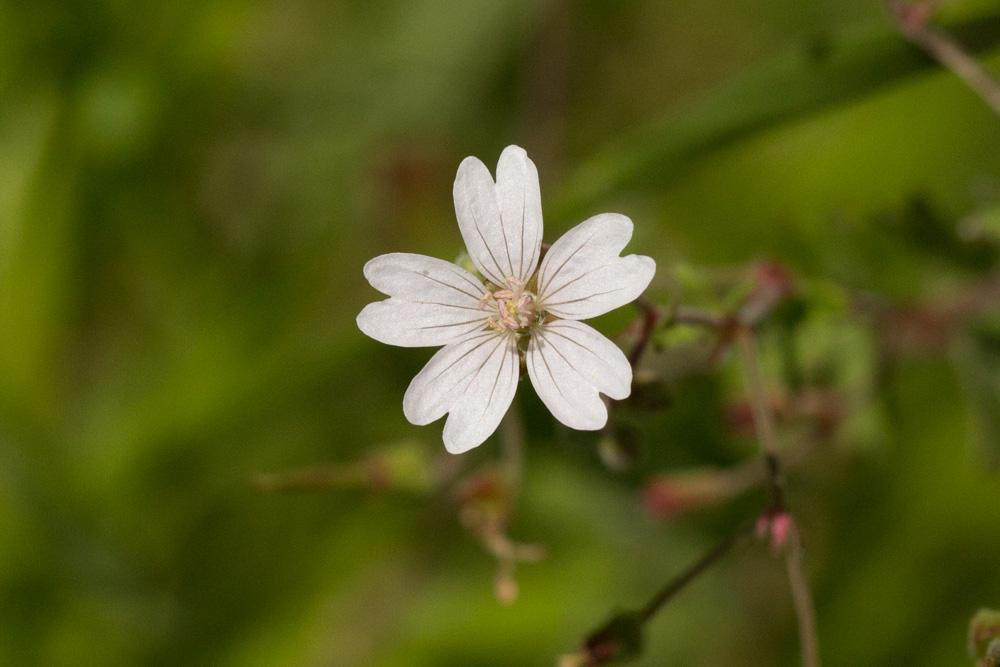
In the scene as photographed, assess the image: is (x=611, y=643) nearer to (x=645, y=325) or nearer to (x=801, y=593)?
(x=801, y=593)

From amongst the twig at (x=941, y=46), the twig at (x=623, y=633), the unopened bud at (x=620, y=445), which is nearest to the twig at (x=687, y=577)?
the twig at (x=623, y=633)

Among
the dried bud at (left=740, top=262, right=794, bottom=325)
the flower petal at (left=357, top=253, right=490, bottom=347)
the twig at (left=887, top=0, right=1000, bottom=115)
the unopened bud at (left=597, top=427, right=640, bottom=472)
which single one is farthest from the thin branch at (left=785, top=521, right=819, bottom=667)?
the twig at (left=887, top=0, right=1000, bottom=115)

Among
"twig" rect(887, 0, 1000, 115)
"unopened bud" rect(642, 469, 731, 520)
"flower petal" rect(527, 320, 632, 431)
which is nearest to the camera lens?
"flower petal" rect(527, 320, 632, 431)

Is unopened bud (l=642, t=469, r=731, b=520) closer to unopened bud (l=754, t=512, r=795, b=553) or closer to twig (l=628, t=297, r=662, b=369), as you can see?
unopened bud (l=754, t=512, r=795, b=553)

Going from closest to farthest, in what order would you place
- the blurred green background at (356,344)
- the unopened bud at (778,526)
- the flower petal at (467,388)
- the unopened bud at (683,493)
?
the flower petal at (467,388)
the unopened bud at (778,526)
the unopened bud at (683,493)
the blurred green background at (356,344)

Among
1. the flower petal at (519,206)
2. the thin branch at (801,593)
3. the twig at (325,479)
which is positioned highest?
the flower petal at (519,206)

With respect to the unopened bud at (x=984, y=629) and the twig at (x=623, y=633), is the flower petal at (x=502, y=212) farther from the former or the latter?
the unopened bud at (x=984, y=629)

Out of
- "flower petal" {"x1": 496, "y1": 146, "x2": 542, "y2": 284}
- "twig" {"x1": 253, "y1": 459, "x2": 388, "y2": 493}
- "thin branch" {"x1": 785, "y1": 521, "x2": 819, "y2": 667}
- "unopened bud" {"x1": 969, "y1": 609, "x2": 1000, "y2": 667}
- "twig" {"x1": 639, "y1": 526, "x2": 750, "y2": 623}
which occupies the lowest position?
"unopened bud" {"x1": 969, "y1": 609, "x2": 1000, "y2": 667}

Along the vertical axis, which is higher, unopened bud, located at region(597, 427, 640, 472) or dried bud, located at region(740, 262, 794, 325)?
dried bud, located at region(740, 262, 794, 325)
